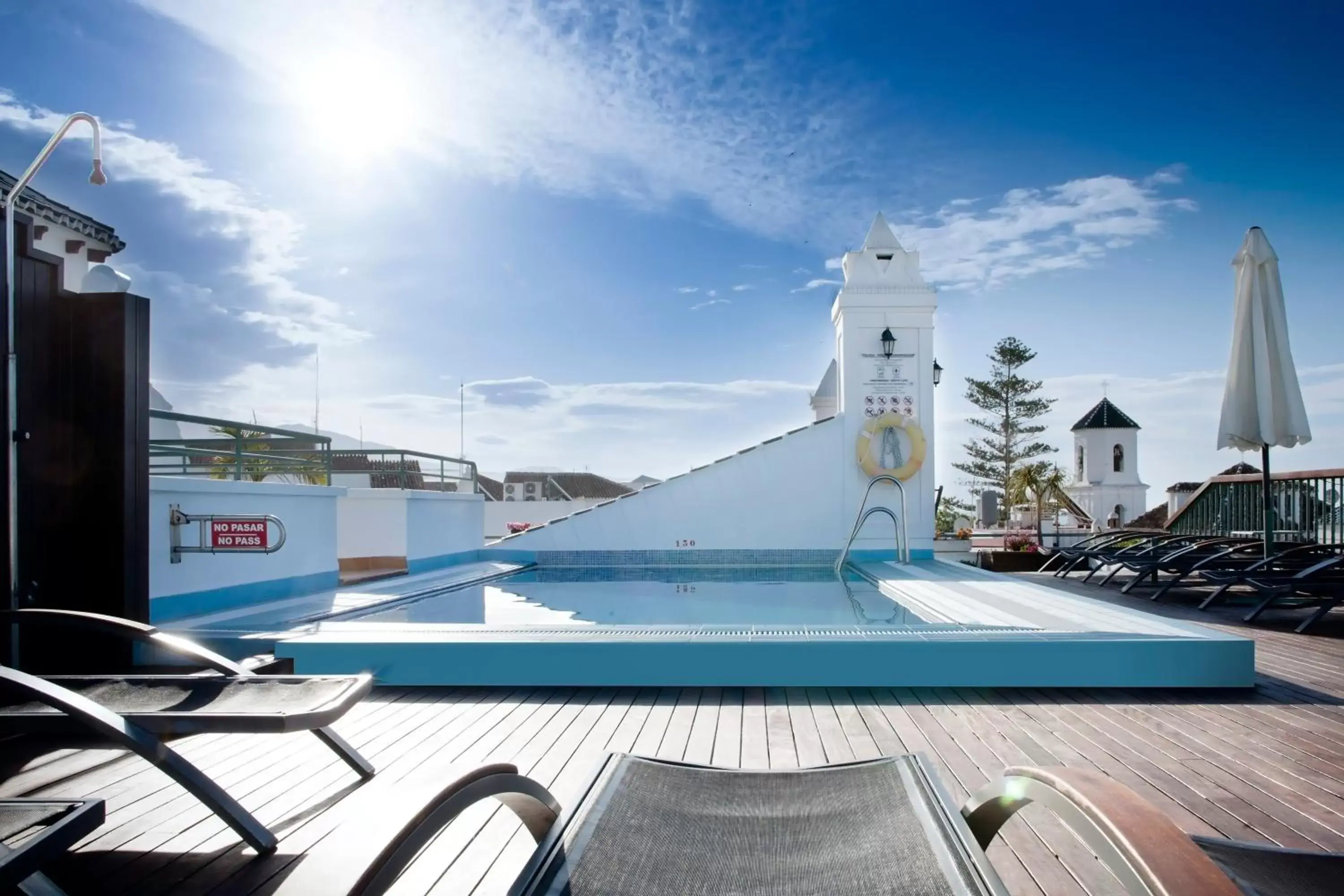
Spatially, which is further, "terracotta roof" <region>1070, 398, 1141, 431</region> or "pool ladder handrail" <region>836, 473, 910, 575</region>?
"terracotta roof" <region>1070, 398, 1141, 431</region>

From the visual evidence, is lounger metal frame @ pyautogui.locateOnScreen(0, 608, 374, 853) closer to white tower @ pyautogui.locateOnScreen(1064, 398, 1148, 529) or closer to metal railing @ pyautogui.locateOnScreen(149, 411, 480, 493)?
metal railing @ pyautogui.locateOnScreen(149, 411, 480, 493)

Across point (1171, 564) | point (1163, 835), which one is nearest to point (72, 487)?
point (1163, 835)

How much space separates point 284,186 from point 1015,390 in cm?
→ 2939

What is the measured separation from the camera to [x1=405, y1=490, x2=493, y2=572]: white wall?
8.12 metres

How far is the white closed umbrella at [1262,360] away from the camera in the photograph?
20.5ft

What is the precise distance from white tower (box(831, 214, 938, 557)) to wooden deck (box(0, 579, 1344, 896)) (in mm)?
A: 5445

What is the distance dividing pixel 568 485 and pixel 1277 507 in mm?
22585

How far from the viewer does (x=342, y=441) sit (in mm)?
12367

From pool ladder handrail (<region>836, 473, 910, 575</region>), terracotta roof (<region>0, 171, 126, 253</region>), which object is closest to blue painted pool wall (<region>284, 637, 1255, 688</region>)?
pool ladder handrail (<region>836, 473, 910, 575</region>)

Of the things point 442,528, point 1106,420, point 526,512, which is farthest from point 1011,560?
point 1106,420

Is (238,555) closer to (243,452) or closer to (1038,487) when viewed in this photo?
(243,452)

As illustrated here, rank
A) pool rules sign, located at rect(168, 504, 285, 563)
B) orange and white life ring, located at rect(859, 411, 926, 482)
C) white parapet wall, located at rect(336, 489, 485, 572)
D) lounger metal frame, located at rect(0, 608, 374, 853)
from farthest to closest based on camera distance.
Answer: orange and white life ring, located at rect(859, 411, 926, 482) < white parapet wall, located at rect(336, 489, 485, 572) < pool rules sign, located at rect(168, 504, 285, 563) < lounger metal frame, located at rect(0, 608, 374, 853)

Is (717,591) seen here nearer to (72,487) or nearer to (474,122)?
(72,487)

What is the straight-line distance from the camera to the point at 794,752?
2.81 m
